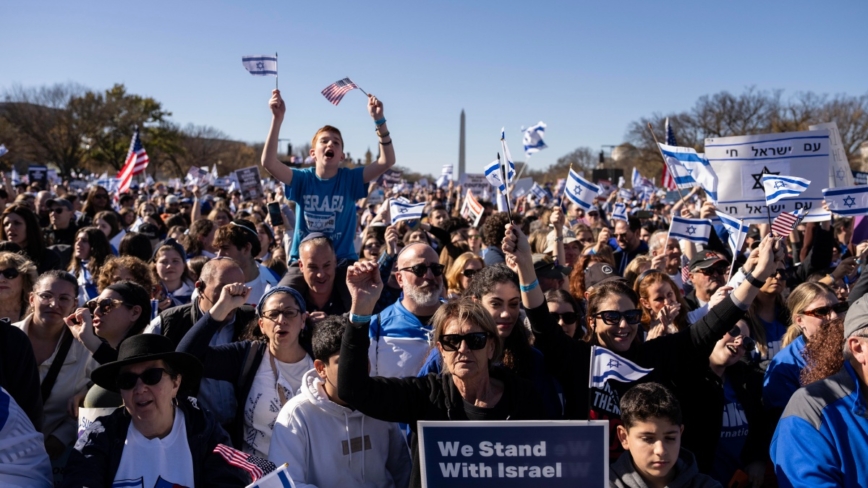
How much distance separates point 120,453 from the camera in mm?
3260

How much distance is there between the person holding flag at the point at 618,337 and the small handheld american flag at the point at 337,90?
3.25 metres

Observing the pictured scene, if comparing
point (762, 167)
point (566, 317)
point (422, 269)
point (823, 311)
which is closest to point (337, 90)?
point (422, 269)

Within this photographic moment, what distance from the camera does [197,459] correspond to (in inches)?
133

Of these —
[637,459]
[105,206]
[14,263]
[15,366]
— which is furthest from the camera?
[105,206]

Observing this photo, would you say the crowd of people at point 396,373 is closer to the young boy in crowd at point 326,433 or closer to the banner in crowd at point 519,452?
the young boy in crowd at point 326,433

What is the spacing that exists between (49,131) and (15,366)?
55.5 meters

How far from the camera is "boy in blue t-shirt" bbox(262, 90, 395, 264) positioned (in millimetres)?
6066

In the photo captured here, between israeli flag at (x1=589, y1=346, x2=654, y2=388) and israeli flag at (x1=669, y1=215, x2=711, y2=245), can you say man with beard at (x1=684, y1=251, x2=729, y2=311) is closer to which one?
israeli flag at (x1=669, y1=215, x2=711, y2=245)

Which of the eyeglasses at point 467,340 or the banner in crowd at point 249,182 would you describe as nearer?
the eyeglasses at point 467,340

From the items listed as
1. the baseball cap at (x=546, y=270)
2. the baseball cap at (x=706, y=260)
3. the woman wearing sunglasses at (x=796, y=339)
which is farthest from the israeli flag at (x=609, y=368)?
the baseball cap at (x=706, y=260)

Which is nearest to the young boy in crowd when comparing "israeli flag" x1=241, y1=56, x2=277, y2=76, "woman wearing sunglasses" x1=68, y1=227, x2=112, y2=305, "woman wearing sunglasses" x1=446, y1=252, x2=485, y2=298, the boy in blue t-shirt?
"woman wearing sunglasses" x1=446, y1=252, x2=485, y2=298

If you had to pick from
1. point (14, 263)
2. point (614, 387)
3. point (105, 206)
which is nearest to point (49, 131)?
point (105, 206)

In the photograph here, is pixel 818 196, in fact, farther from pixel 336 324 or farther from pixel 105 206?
pixel 105 206

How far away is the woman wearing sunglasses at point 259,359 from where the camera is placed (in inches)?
160
